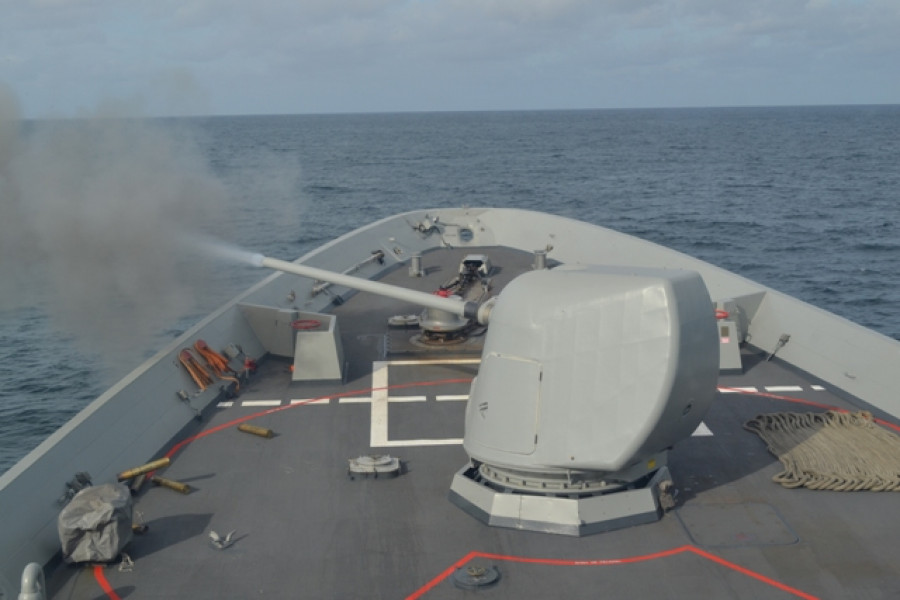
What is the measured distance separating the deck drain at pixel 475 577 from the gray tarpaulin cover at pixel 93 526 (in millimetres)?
3232

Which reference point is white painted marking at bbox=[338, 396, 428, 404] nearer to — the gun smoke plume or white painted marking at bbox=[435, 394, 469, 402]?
white painted marking at bbox=[435, 394, 469, 402]

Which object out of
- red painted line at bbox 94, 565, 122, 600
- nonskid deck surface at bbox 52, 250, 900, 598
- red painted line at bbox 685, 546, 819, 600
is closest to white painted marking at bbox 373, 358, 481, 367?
nonskid deck surface at bbox 52, 250, 900, 598

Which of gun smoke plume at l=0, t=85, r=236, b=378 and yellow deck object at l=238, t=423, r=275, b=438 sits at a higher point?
gun smoke plume at l=0, t=85, r=236, b=378

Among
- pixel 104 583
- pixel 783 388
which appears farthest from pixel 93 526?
pixel 783 388

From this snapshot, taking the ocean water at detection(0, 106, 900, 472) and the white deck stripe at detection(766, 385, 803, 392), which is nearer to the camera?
the white deck stripe at detection(766, 385, 803, 392)

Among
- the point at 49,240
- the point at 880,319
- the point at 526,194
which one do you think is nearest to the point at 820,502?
the point at 49,240

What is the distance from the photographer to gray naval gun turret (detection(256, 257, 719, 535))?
28.5 feet

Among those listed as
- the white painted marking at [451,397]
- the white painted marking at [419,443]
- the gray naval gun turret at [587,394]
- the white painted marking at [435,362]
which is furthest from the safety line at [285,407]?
the gray naval gun turret at [587,394]

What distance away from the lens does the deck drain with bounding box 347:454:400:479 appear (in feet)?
34.9

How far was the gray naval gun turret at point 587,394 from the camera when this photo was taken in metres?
8.70

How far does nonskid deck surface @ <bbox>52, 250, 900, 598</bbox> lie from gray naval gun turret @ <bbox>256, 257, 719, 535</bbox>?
0.35 meters

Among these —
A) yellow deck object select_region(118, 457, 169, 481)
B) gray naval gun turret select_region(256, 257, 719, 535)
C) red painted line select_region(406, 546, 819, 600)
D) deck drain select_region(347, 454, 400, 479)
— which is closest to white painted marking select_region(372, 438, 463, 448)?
deck drain select_region(347, 454, 400, 479)

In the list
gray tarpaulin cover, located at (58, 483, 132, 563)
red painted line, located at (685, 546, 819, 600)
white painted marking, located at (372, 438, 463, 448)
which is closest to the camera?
red painted line, located at (685, 546, 819, 600)

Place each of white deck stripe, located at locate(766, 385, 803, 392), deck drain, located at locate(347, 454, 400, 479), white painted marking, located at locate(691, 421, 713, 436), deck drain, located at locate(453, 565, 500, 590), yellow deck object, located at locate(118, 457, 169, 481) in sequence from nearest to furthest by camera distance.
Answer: deck drain, located at locate(453, 565, 500, 590) → yellow deck object, located at locate(118, 457, 169, 481) → deck drain, located at locate(347, 454, 400, 479) → white painted marking, located at locate(691, 421, 713, 436) → white deck stripe, located at locate(766, 385, 803, 392)
